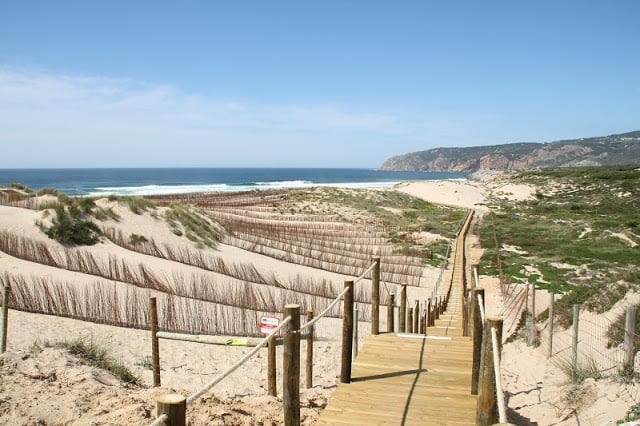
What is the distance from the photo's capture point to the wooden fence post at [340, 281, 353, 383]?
5.10 m

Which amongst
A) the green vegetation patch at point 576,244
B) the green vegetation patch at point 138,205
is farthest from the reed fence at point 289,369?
the green vegetation patch at point 138,205

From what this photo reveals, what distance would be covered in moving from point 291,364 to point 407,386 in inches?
65.7

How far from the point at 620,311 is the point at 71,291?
11757 mm

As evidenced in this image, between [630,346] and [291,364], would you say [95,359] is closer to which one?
[291,364]

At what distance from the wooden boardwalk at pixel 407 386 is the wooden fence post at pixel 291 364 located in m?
0.46

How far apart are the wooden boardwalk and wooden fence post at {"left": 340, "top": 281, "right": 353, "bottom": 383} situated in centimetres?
12

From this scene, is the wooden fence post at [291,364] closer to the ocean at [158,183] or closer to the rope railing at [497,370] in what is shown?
the rope railing at [497,370]

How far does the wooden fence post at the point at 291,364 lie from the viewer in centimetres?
381

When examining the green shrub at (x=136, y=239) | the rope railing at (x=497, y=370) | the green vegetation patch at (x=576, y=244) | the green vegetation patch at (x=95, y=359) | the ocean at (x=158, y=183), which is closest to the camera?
the rope railing at (x=497, y=370)

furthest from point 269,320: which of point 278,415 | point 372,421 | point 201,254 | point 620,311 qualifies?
point 201,254

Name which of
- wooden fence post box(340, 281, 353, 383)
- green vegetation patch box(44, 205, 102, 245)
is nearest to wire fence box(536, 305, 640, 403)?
wooden fence post box(340, 281, 353, 383)

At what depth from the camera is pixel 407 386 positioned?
16.3ft

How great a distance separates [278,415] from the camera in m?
5.08

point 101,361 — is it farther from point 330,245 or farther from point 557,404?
point 330,245
